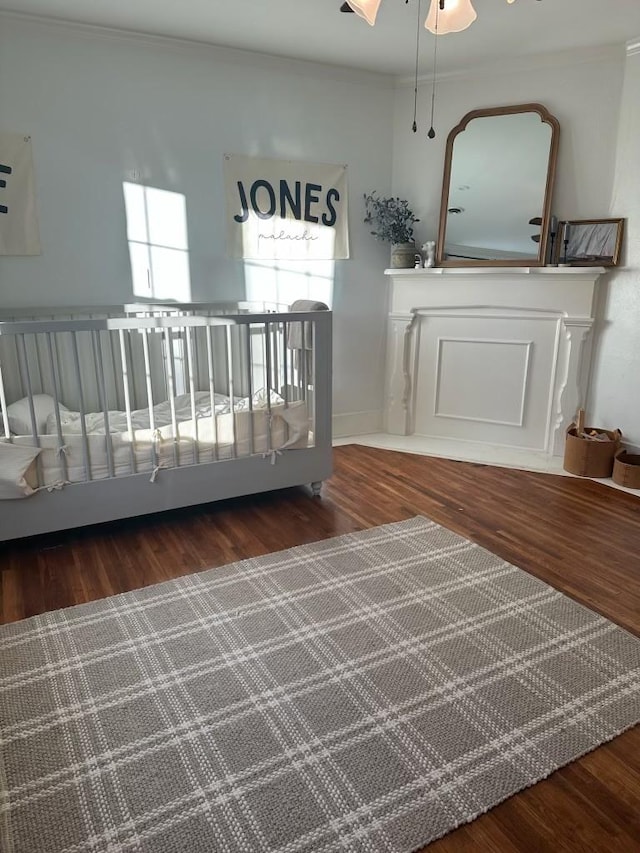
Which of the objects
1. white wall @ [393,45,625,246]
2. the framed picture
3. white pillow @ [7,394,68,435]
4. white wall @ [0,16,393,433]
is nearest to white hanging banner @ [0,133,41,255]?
white wall @ [0,16,393,433]

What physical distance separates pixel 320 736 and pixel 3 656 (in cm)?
103

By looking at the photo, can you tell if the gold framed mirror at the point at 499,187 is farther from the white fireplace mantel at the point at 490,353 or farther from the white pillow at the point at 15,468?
the white pillow at the point at 15,468

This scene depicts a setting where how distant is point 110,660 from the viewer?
5.91 ft

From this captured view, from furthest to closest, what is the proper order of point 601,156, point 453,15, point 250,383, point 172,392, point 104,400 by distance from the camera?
1. point 601,156
2. point 250,383
3. point 172,392
4. point 104,400
5. point 453,15

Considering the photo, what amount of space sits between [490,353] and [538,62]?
1.67 metres

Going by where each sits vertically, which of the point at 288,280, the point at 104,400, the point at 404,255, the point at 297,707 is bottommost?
the point at 297,707

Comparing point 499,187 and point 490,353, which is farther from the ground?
point 499,187

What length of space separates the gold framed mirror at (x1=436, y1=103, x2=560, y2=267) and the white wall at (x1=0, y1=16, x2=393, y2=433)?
55 centimetres

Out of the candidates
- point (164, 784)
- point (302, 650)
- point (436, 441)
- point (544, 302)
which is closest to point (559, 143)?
point (544, 302)

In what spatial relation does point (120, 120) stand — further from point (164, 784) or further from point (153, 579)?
point (164, 784)

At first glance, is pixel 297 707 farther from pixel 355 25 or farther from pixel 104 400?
pixel 355 25

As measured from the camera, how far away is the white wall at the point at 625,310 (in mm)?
3182

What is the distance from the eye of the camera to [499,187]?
11.7 feet

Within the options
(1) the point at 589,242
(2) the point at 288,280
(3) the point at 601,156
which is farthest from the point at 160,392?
(3) the point at 601,156
